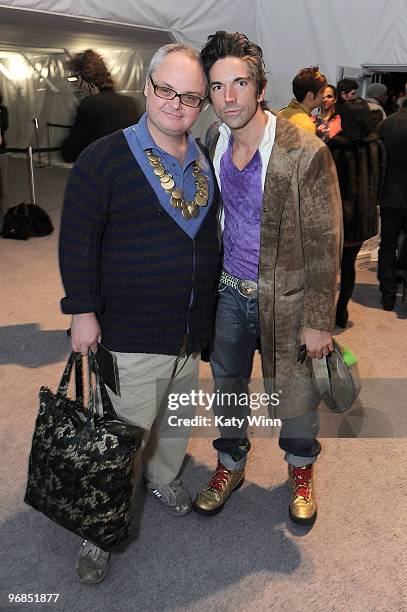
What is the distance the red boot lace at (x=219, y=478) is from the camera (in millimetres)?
2344

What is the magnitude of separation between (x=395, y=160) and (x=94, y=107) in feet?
7.24

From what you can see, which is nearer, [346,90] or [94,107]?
[94,107]

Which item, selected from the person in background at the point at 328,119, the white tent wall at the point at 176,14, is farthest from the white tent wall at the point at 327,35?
the person in background at the point at 328,119

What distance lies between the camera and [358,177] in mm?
3633

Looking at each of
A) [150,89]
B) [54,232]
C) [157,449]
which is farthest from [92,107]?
[54,232]

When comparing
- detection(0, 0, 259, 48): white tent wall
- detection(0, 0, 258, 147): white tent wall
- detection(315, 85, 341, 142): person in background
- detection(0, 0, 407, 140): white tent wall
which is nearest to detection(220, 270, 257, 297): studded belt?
detection(315, 85, 341, 142): person in background

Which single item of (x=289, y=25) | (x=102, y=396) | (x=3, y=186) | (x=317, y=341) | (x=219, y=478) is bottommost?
(x=219, y=478)

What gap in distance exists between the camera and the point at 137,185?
1.67 metres

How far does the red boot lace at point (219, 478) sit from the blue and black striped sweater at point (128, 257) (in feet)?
2.37

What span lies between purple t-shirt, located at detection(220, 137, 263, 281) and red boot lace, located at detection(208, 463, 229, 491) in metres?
0.88

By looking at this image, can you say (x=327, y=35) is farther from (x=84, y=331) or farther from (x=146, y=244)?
(x=84, y=331)

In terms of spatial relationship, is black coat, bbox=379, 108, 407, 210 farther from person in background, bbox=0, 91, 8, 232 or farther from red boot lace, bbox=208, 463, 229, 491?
person in background, bbox=0, 91, 8, 232

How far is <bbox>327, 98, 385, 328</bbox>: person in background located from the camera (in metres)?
3.62

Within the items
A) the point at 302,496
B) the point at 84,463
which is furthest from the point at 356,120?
the point at 84,463
